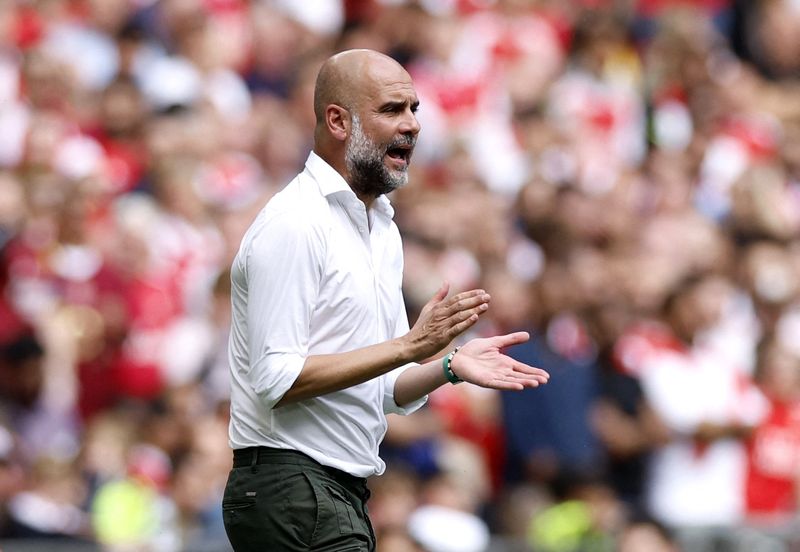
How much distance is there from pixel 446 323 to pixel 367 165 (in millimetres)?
678

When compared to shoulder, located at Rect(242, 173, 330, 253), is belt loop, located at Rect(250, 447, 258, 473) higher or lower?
lower

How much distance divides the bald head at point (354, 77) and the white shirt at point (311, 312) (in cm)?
22

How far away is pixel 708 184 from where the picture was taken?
12102mm

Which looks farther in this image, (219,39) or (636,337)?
(219,39)

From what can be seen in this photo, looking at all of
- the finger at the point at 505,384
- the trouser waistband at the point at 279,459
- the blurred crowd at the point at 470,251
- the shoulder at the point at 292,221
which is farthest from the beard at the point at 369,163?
the blurred crowd at the point at 470,251

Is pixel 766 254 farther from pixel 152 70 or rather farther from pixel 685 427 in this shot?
pixel 152 70

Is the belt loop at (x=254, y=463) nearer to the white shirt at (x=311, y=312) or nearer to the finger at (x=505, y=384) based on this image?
the white shirt at (x=311, y=312)

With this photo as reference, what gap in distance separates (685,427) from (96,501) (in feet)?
11.2

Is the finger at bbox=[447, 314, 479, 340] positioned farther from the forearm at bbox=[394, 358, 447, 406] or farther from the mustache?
the mustache

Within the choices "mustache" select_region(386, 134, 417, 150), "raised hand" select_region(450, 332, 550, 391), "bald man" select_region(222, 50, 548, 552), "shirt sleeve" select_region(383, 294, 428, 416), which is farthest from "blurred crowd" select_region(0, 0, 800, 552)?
"mustache" select_region(386, 134, 417, 150)

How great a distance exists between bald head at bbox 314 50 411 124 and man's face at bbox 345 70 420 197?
0.03 meters

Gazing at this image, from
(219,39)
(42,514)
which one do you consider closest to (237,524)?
(42,514)

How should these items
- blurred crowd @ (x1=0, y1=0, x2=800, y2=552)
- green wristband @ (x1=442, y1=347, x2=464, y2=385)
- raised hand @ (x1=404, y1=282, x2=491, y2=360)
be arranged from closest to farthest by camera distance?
raised hand @ (x1=404, y1=282, x2=491, y2=360) → green wristband @ (x1=442, y1=347, x2=464, y2=385) → blurred crowd @ (x1=0, y1=0, x2=800, y2=552)

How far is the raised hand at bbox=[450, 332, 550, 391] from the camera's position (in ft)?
17.4
